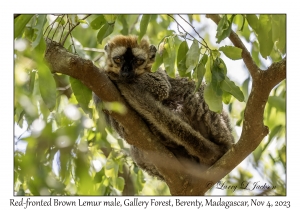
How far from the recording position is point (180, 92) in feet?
20.6

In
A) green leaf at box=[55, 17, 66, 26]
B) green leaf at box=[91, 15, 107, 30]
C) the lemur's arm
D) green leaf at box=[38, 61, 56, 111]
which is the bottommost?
the lemur's arm

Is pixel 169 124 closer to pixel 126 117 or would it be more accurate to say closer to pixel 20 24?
pixel 126 117

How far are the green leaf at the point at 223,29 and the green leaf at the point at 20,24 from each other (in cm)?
195

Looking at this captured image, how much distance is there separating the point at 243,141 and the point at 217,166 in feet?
1.72

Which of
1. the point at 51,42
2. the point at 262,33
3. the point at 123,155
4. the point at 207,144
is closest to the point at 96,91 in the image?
the point at 51,42

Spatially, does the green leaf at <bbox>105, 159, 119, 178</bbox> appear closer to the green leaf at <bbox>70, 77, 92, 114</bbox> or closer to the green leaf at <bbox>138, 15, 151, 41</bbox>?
the green leaf at <bbox>70, 77, 92, 114</bbox>

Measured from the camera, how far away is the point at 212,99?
14.7 feet

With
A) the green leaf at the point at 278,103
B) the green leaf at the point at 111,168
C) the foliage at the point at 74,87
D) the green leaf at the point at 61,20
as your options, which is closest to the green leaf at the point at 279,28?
the foliage at the point at 74,87

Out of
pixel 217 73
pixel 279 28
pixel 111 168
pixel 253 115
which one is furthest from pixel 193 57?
pixel 111 168

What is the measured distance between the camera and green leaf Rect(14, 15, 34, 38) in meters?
4.31

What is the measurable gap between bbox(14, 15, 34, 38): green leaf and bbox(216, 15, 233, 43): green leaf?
1954 millimetres

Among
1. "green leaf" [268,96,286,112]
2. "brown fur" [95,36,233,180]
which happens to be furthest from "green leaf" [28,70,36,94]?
"green leaf" [268,96,286,112]

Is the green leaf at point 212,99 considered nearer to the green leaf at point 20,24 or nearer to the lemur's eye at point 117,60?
the green leaf at point 20,24

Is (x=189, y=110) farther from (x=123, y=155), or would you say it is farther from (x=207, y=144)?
(x=123, y=155)
